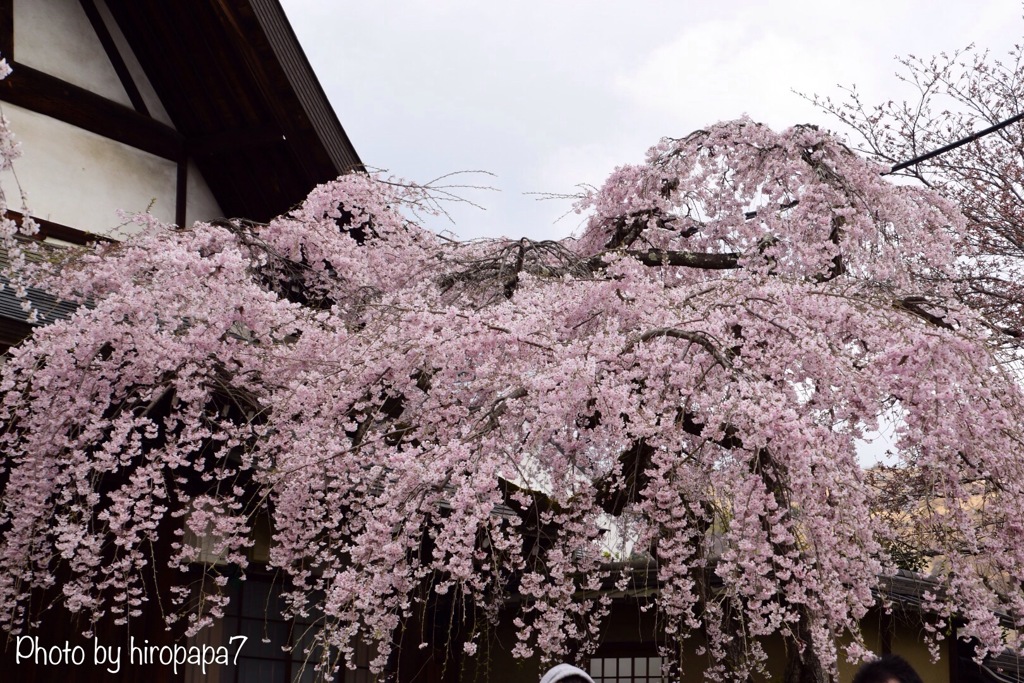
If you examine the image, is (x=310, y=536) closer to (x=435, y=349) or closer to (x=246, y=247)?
(x=435, y=349)

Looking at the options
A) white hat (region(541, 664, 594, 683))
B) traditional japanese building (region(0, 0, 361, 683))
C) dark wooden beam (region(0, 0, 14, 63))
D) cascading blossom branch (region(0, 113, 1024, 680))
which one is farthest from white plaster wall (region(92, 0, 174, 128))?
white hat (region(541, 664, 594, 683))

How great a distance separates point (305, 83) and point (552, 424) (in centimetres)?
541

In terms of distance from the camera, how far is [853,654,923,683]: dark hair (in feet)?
9.06

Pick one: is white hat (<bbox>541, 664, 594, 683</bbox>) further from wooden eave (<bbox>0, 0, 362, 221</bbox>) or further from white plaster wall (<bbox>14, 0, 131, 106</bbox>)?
white plaster wall (<bbox>14, 0, 131, 106</bbox>)

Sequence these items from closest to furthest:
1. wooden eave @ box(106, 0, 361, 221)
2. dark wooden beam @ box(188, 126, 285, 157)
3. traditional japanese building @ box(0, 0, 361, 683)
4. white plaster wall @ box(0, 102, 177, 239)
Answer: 1. white plaster wall @ box(0, 102, 177, 239)
2. traditional japanese building @ box(0, 0, 361, 683)
3. wooden eave @ box(106, 0, 361, 221)
4. dark wooden beam @ box(188, 126, 285, 157)

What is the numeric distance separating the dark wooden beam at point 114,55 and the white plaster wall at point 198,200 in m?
0.67

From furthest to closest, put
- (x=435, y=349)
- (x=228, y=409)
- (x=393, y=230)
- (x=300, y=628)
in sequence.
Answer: (x=393, y=230)
(x=300, y=628)
(x=228, y=409)
(x=435, y=349)

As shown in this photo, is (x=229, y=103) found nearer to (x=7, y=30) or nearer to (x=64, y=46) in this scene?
(x=64, y=46)

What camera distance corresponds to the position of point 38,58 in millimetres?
8461

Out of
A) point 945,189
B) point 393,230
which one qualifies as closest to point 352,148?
point 393,230

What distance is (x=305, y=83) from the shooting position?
9.16 metres

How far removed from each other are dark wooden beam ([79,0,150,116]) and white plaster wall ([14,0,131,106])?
1.3 inches

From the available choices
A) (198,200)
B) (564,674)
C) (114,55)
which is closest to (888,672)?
(564,674)

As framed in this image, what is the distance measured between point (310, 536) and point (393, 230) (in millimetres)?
3090
